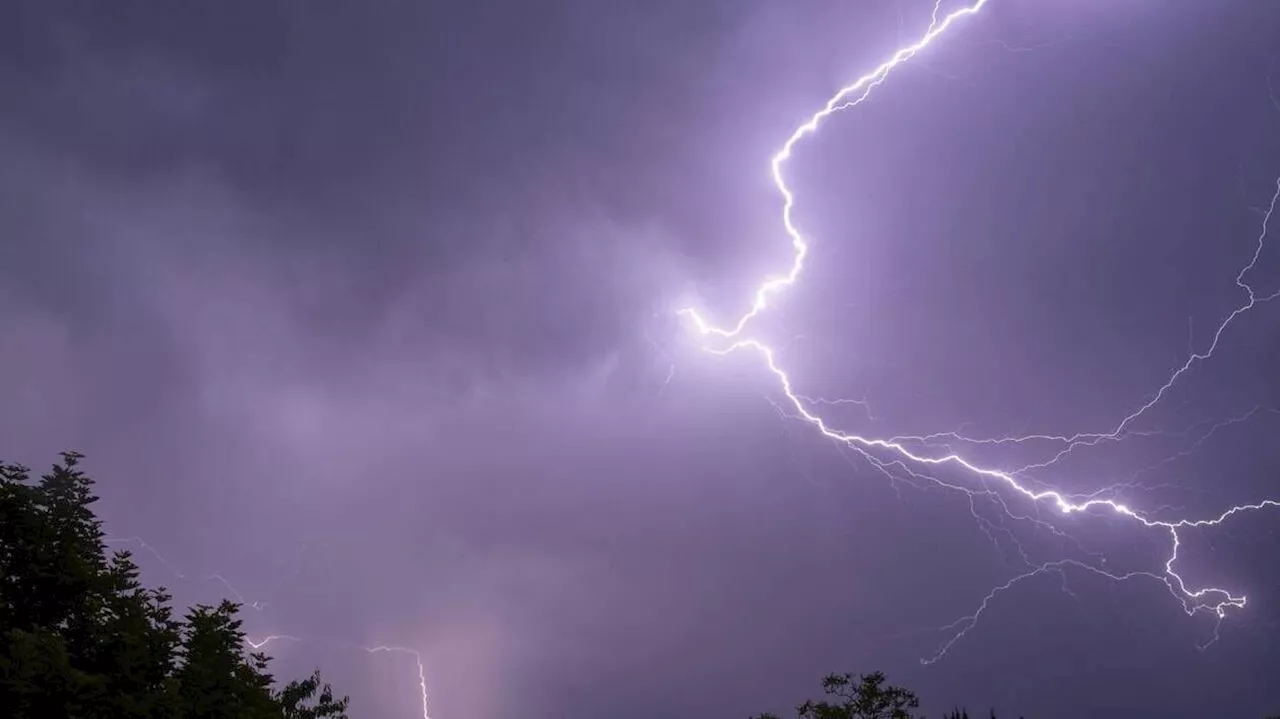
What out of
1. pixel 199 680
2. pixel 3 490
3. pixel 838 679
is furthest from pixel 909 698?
pixel 3 490

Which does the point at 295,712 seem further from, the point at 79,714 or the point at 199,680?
the point at 79,714

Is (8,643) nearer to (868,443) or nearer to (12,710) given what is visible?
(12,710)

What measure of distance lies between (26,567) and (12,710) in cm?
235

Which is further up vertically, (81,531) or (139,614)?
(81,531)

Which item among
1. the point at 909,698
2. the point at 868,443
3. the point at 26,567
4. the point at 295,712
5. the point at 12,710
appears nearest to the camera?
the point at 12,710

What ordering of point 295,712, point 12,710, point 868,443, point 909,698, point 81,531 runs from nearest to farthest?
point 12,710 < point 81,531 < point 909,698 < point 295,712 < point 868,443

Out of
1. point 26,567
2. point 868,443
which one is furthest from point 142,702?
point 868,443

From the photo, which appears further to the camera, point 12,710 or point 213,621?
point 213,621

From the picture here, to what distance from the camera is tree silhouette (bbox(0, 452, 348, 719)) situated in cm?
902

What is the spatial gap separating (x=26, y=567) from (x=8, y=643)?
1091 millimetres

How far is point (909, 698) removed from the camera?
1372 cm

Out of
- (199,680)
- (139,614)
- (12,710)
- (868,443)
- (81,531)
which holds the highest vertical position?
(868,443)

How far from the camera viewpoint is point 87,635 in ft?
34.3

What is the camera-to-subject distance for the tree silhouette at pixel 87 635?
9023 millimetres
